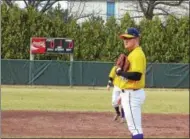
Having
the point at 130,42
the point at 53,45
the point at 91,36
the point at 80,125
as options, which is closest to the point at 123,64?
Result: the point at 130,42

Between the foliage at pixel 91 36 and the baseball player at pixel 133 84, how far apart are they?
3022 centimetres

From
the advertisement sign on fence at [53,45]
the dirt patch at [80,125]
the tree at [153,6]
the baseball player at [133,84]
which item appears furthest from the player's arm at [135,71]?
A: the tree at [153,6]

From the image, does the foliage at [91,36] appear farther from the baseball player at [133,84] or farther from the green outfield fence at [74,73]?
the baseball player at [133,84]

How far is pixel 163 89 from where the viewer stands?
34.6 m

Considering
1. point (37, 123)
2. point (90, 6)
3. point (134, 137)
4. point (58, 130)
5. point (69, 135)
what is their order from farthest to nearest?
1. point (90, 6)
2. point (37, 123)
3. point (58, 130)
4. point (69, 135)
5. point (134, 137)

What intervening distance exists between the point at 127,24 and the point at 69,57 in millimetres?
5267

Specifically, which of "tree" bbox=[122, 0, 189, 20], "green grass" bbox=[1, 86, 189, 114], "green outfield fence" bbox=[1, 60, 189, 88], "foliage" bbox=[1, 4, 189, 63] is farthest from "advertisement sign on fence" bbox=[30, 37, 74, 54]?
"tree" bbox=[122, 0, 189, 20]

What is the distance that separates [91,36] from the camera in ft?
127

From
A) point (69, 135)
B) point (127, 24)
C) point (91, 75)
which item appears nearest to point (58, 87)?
point (91, 75)

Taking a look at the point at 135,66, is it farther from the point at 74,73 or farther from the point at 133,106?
the point at 74,73

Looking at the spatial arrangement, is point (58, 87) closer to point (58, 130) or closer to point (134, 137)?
point (58, 130)

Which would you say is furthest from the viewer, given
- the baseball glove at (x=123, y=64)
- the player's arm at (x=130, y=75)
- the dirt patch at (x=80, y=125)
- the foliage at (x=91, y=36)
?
the foliage at (x=91, y=36)

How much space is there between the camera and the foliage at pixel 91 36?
1483 inches

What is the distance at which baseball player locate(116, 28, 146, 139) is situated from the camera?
7.21 meters
